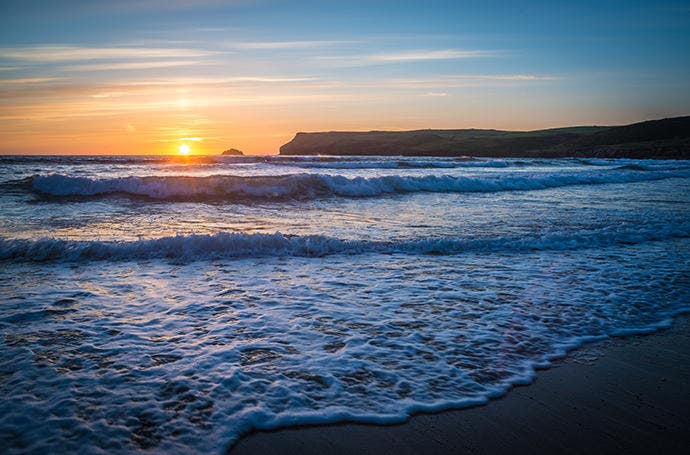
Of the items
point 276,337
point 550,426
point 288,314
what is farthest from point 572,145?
point 550,426

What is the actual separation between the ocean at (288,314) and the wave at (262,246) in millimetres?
36

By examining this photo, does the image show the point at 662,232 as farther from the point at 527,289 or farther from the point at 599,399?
the point at 599,399

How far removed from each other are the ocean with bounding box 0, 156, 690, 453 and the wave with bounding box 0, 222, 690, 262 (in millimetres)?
36

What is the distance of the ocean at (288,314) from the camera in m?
2.96

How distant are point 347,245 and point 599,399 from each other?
5.19 metres

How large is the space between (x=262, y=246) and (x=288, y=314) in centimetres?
321

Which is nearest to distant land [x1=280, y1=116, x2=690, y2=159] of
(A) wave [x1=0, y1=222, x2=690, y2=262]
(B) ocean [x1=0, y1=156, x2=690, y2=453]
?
(A) wave [x1=0, y1=222, x2=690, y2=262]

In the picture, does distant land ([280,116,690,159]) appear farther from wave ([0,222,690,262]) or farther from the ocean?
the ocean

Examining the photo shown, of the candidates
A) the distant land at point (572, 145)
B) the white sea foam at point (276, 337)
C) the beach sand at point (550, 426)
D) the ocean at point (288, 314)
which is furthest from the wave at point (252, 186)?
the distant land at point (572, 145)

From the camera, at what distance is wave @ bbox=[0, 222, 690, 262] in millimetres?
7070

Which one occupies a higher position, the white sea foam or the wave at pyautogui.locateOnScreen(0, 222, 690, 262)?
the wave at pyautogui.locateOnScreen(0, 222, 690, 262)

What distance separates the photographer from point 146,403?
117 inches

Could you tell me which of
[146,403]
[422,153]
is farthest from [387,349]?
[422,153]

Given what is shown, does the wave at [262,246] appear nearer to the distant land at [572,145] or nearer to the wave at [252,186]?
the wave at [252,186]
